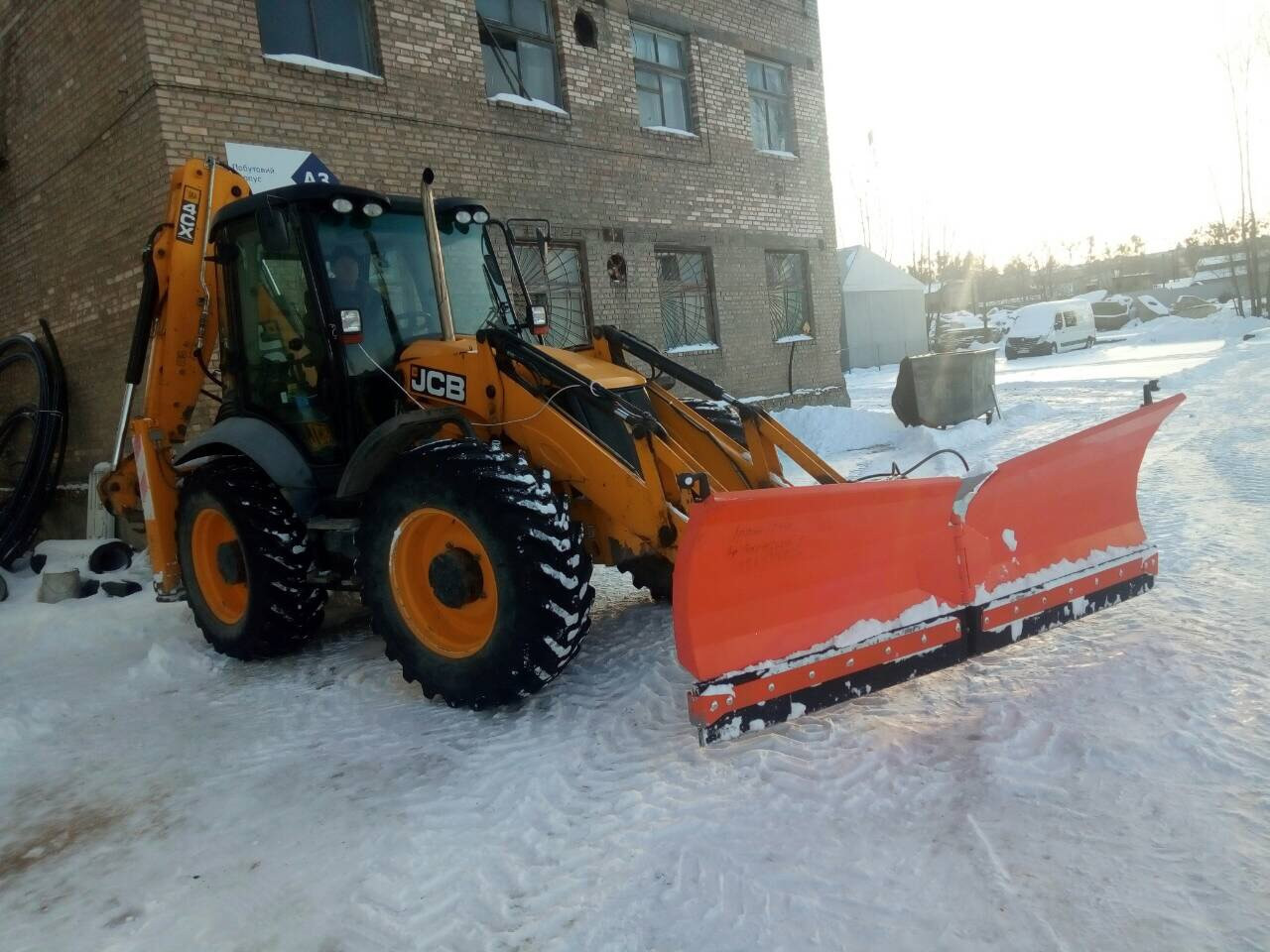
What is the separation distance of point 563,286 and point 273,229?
6.50m

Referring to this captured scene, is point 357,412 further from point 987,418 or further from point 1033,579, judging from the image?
point 987,418

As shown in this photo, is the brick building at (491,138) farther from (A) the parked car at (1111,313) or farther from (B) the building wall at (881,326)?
(A) the parked car at (1111,313)

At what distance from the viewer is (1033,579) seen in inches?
145

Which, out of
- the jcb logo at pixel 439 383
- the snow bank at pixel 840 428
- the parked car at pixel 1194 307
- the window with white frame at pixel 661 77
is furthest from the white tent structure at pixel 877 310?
the jcb logo at pixel 439 383

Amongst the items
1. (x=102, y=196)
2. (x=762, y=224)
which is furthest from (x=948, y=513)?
(x=762, y=224)

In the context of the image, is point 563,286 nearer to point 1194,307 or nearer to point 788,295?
point 788,295

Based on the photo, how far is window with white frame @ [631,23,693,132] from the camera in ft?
37.3

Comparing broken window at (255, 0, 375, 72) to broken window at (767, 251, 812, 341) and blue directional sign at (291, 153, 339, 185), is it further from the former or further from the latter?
broken window at (767, 251, 812, 341)

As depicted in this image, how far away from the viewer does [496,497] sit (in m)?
3.62

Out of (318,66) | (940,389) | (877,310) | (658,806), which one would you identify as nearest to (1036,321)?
(877,310)

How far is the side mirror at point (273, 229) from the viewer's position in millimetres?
4125

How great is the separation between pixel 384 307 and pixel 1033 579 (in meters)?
3.38

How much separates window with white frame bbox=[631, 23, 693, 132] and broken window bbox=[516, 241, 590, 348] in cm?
225

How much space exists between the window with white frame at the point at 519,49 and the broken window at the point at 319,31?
4.45ft
